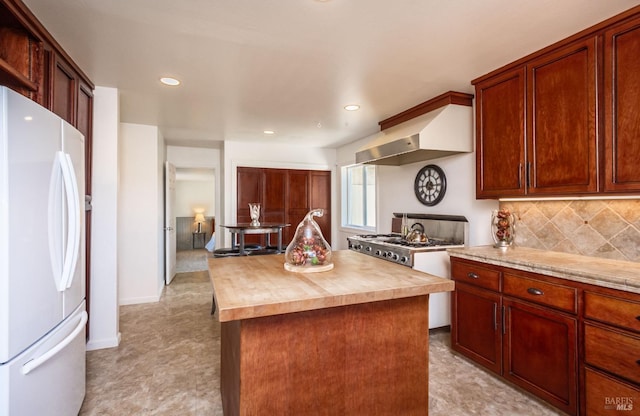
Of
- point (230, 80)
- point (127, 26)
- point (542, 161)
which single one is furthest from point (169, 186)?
point (542, 161)

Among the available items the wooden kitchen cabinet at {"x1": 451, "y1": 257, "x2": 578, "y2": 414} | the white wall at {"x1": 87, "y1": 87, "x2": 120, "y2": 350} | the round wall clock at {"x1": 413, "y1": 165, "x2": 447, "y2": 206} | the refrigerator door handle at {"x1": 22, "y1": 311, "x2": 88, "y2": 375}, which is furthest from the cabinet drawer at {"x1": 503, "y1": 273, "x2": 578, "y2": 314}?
the white wall at {"x1": 87, "y1": 87, "x2": 120, "y2": 350}

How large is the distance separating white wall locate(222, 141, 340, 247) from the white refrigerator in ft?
12.0

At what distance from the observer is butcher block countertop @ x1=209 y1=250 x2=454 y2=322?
119cm

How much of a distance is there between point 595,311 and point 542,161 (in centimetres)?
105

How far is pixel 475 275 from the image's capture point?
→ 8.22 ft

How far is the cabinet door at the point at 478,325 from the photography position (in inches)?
92.2

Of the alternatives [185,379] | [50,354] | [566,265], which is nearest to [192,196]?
[185,379]

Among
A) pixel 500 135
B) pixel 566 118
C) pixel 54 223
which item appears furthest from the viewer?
pixel 500 135

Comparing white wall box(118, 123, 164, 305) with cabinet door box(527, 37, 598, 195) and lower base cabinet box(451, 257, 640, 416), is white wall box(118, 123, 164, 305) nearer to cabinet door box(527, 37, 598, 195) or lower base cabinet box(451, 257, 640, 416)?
lower base cabinet box(451, 257, 640, 416)

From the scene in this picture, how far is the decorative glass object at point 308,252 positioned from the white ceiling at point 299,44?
47.8 inches

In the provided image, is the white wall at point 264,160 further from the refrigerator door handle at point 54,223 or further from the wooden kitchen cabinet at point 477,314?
the refrigerator door handle at point 54,223

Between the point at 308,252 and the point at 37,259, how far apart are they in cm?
121

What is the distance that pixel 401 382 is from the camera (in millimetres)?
1563

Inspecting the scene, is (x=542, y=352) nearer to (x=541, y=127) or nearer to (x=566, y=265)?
(x=566, y=265)
